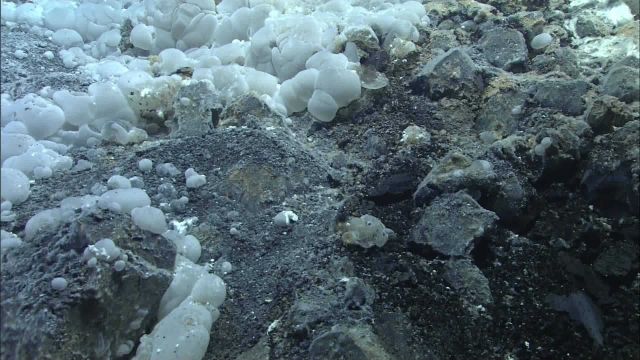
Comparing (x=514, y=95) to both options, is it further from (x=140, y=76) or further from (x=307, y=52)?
(x=140, y=76)

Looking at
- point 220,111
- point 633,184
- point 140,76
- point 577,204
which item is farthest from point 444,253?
point 140,76

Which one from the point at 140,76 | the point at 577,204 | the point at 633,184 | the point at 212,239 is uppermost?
the point at 633,184

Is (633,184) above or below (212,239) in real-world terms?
above

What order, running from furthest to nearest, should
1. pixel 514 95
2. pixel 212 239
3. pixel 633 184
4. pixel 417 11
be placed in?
pixel 417 11 < pixel 514 95 < pixel 212 239 < pixel 633 184

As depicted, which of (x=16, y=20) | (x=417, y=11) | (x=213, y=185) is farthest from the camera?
(x=417, y=11)

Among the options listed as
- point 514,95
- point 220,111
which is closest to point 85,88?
point 220,111

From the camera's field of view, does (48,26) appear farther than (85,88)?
Yes

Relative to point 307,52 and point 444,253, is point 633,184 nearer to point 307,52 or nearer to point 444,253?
point 444,253
